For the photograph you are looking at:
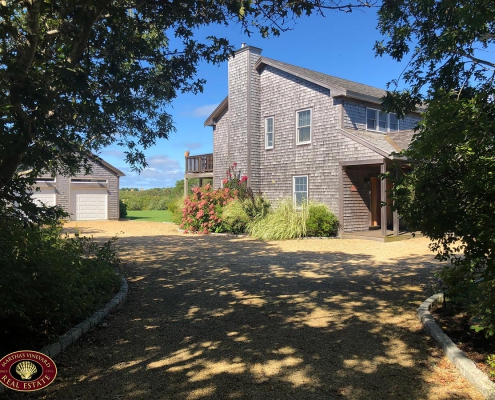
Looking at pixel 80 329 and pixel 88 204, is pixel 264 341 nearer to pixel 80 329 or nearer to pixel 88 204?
pixel 80 329

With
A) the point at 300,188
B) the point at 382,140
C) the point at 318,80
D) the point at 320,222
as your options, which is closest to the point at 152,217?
the point at 300,188

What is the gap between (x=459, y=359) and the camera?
382 centimetres

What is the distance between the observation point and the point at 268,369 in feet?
12.5

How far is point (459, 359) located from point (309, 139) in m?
14.4

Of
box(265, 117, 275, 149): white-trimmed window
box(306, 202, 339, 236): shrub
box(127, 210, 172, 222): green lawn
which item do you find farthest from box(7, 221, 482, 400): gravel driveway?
box(127, 210, 172, 222): green lawn

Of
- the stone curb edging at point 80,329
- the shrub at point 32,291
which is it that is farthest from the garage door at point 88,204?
the shrub at point 32,291

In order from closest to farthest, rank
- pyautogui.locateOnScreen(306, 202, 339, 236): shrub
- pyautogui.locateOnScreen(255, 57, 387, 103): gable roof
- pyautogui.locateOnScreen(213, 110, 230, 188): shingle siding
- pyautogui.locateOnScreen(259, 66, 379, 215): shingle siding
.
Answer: pyautogui.locateOnScreen(306, 202, 339, 236): shrub < pyautogui.locateOnScreen(255, 57, 387, 103): gable roof < pyautogui.locateOnScreen(259, 66, 379, 215): shingle siding < pyautogui.locateOnScreen(213, 110, 230, 188): shingle siding

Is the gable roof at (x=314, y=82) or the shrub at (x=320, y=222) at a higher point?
the gable roof at (x=314, y=82)

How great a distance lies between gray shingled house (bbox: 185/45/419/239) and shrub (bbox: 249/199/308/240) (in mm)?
1251

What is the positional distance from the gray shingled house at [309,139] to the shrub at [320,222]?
47cm

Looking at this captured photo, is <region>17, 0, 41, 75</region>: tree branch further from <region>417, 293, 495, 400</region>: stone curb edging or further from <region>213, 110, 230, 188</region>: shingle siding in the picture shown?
<region>213, 110, 230, 188</region>: shingle siding

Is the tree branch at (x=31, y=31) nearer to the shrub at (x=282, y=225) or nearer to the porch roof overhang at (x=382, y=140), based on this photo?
the shrub at (x=282, y=225)

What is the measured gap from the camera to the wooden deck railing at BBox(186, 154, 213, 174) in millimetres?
22422

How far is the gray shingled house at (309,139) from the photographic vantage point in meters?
16.0
